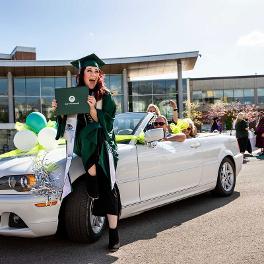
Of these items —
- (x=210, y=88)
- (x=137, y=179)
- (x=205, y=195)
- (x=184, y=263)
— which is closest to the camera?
(x=184, y=263)

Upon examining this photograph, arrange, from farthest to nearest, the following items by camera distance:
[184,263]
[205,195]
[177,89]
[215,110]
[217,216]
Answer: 1. [215,110]
2. [177,89]
3. [205,195]
4. [217,216]
5. [184,263]

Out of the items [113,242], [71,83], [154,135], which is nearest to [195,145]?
[154,135]

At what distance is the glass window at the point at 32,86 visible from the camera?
3569 centimetres

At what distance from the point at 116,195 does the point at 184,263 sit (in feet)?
3.23

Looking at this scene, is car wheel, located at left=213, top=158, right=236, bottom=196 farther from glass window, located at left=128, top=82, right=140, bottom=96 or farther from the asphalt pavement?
glass window, located at left=128, top=82, right=140, bottom=96

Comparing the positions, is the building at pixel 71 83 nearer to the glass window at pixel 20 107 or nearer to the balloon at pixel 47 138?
the glass window at pixel 20 107

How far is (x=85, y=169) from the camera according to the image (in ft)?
14.5

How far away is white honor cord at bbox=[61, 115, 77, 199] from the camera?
4.34 meters

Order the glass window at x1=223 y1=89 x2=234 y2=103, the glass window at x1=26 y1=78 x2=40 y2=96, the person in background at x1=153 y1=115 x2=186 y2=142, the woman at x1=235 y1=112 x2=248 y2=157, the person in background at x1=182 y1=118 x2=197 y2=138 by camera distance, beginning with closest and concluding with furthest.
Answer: the person in background at x1=153 y1=115 x2=186 y2=142
the person in background at x1=182 y1=118 x2=197 y2=138
the woman at x1=235 y1=112 x2=248 y2=157
the glass window at x1=26 y1=78 x2=40 y2=96
the glass window at x1=223 y1=89 x2=234 y2=103

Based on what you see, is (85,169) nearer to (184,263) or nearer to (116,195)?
(116,195)

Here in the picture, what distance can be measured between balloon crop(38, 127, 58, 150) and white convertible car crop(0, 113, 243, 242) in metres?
0.15

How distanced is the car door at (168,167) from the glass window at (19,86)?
30696 mm

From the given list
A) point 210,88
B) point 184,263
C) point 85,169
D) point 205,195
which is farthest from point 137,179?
point 210,88

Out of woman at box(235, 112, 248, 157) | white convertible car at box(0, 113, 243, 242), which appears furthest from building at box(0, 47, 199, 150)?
white convertible car at box(0, 113, 243, 242)
